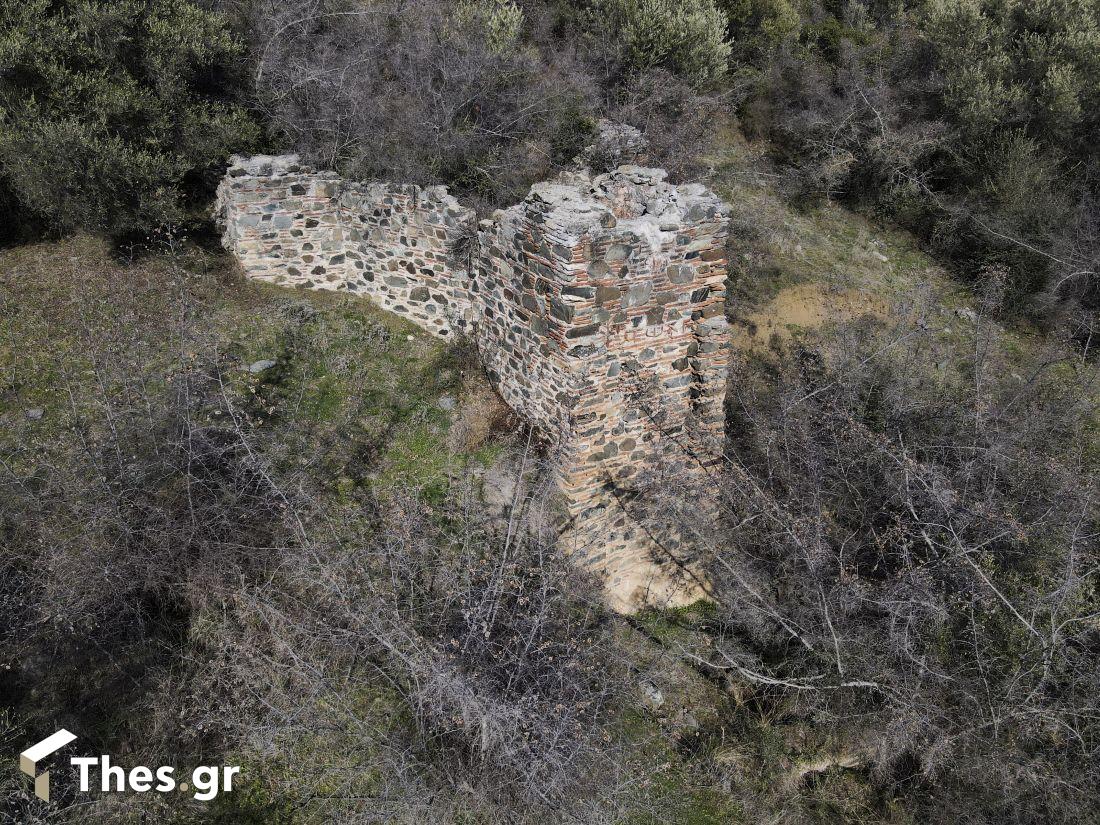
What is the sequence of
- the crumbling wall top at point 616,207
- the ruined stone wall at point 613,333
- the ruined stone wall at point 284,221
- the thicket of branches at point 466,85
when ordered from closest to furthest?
the crumbling wall top at point 616,207, the ruined stone wall at point 613,333, the ruined stone wall at point 284,221, the thicket of branches at point 466,85

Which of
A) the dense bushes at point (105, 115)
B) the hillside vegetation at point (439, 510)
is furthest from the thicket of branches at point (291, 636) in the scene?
the dense bushes at point (105, 115)

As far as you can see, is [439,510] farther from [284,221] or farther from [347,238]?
[284,221]

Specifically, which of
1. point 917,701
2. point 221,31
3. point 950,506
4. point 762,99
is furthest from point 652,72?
point 917,701

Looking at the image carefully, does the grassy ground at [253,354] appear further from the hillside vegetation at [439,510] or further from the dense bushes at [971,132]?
the dense bushes at [971,132]

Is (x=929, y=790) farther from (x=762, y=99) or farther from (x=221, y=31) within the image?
(x=762, y=99)

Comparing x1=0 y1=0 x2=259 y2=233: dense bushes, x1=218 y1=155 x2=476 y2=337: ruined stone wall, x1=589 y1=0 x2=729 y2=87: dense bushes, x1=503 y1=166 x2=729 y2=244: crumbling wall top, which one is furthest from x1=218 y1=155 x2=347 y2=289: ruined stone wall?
x1=589 y1=0 x2=729 y2=87: dense bushes

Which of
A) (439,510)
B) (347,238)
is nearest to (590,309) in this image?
(439,510)
